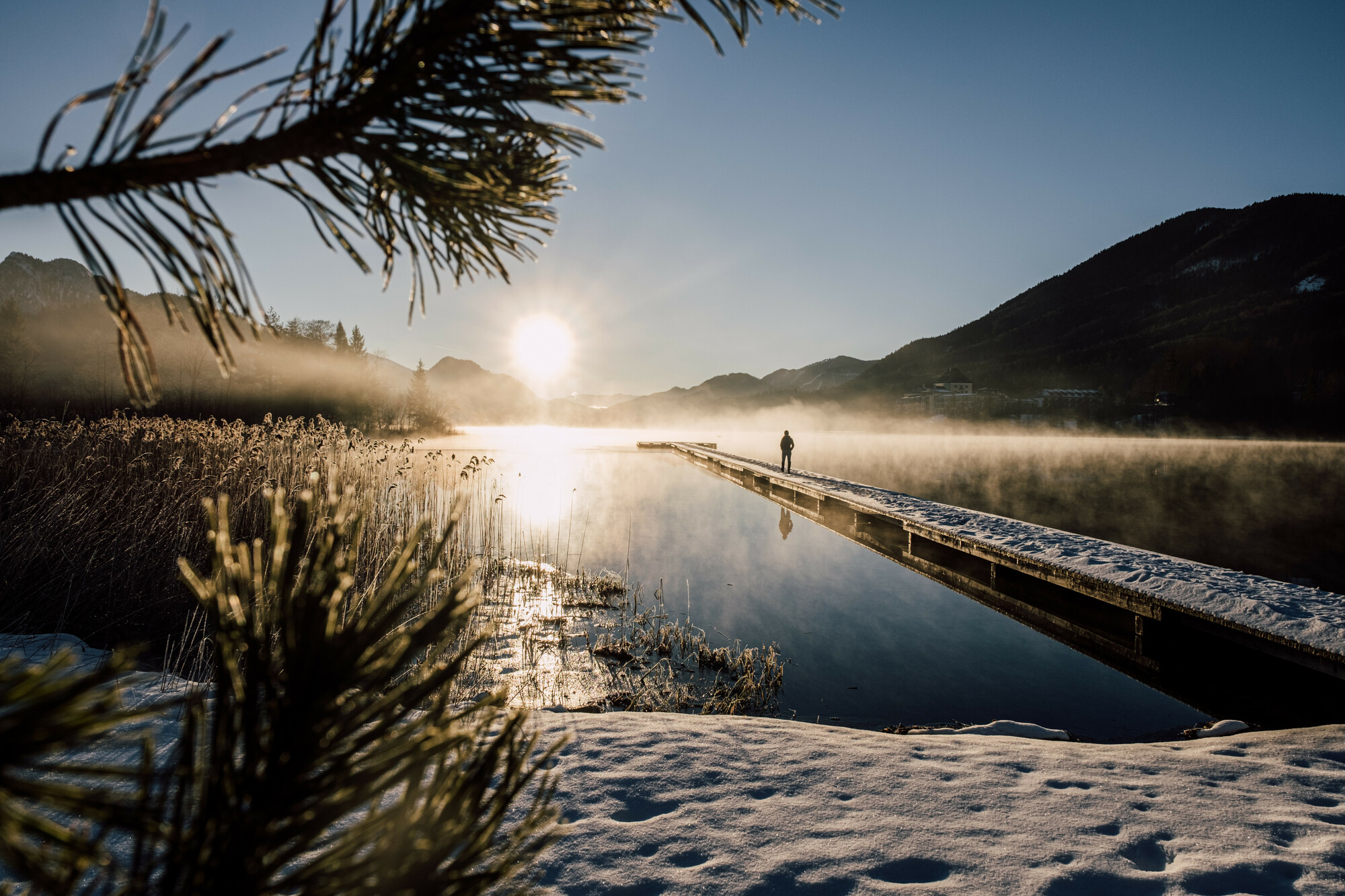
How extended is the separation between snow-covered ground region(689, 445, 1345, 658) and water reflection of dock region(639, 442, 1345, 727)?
0.01m

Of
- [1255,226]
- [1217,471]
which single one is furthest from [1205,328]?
[1217,471]

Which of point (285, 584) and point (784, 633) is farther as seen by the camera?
point (784, 633)

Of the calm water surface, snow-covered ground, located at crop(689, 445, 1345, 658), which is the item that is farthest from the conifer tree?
snow-covered ground, located at crop(689, 445, 1345, 658)

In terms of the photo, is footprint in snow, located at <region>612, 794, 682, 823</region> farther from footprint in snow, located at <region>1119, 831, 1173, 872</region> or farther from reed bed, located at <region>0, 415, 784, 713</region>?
footprint in snow, located at <region>1119, 831, 1173, 872</region>

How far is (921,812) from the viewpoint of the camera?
109 inches

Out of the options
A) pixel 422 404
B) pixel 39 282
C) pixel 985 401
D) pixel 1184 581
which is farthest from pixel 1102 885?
pixel 39 282

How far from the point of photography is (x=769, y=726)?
12.5 ft

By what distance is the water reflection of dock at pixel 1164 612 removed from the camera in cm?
485

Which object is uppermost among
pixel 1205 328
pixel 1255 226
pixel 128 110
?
pixel 1255 226

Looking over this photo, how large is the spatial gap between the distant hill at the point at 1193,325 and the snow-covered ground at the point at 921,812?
92013mm

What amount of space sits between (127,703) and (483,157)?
12.6 ft

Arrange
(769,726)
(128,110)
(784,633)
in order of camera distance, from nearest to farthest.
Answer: (128,110), (769,726), (784,633)

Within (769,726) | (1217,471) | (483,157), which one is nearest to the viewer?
(483,157)

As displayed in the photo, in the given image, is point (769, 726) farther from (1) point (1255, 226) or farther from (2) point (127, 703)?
(1) point (1255, 226)
